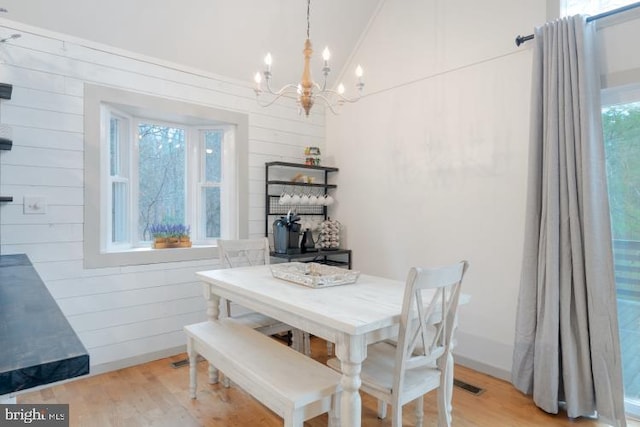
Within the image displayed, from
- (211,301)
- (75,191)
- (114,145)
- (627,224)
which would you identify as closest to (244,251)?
(211,301)

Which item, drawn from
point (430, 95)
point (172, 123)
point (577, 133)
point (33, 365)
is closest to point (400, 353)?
point (33, 365)

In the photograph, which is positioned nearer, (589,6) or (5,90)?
(5,90)

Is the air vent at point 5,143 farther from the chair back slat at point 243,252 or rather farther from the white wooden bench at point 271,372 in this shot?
the white wooden bench at point 271,372

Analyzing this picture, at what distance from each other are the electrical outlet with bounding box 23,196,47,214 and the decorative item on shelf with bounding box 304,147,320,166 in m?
2.21

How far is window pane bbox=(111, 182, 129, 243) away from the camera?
122 inches

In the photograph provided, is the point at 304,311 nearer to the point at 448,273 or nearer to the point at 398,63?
the point at 448,273

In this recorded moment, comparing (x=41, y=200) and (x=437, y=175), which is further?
(x=437, y=175)

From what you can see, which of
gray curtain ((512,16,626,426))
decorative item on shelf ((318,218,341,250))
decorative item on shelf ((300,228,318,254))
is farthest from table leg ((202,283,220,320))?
gray curtain ((512,16,626,426))

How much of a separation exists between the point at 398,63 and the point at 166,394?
3.16 meters

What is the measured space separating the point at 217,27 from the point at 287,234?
1.79m

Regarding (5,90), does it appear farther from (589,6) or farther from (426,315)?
(589,6)

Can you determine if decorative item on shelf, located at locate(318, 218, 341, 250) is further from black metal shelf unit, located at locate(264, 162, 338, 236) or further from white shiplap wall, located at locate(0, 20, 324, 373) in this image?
white shiplap wall, located at locate(0, 20, 324, 373)

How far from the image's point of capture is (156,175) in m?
3.37

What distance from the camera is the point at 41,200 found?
254 cm
